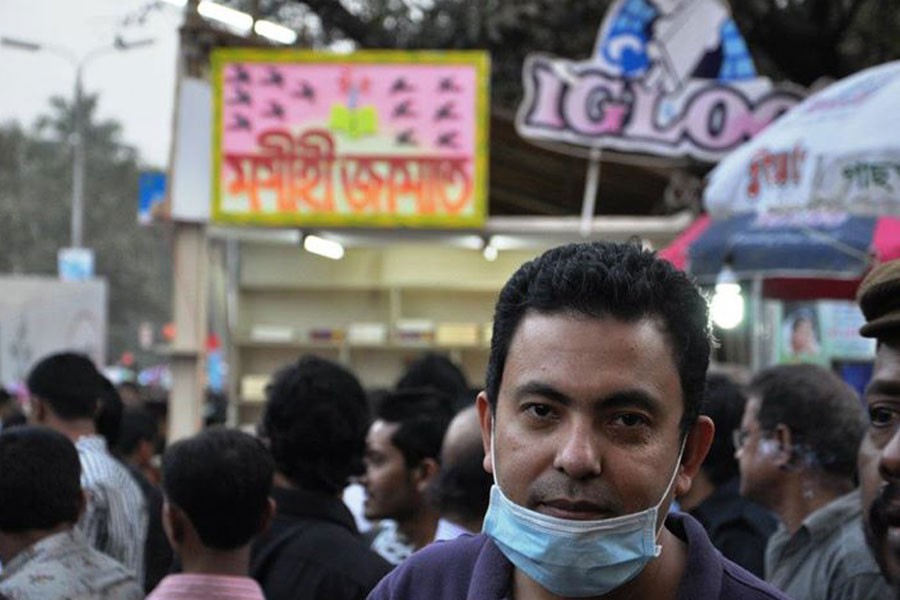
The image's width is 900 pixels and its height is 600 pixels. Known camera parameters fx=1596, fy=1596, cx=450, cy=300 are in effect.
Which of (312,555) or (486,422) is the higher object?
(486,422)

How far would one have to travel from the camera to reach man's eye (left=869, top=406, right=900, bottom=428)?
315 cm

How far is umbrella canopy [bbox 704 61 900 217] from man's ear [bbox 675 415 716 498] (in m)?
3.65

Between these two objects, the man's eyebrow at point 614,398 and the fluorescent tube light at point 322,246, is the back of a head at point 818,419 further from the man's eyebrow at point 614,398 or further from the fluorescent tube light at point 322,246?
the fluorescent tube light at point 322,246

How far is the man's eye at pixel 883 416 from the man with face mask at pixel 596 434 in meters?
0.65

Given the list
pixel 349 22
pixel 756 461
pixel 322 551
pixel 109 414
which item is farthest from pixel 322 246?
pixel 322 551

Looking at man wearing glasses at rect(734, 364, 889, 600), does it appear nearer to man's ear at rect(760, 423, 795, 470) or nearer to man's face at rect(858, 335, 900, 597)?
man's ear at rect(760, 423, 795, 470)

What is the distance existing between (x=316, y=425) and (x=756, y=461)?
137 centimetres

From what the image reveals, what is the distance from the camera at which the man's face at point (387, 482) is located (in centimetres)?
586

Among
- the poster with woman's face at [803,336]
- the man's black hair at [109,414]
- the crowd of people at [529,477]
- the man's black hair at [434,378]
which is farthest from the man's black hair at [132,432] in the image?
the poster with woman's face at [803,336]

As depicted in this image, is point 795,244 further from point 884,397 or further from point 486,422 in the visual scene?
point 486,422

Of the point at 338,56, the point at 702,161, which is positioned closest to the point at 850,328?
the point at 702,161

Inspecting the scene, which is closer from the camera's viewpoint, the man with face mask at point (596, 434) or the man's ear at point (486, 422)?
the man with face mask at point (596, 434)

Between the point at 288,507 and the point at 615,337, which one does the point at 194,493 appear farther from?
the point at 615,337

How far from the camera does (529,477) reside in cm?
252
